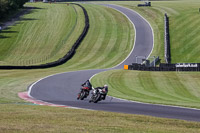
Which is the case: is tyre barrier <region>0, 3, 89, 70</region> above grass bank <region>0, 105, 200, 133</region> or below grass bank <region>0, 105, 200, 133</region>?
below

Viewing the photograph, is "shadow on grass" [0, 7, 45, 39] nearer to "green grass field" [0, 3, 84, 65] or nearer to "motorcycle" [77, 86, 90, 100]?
"green grass field" [0, 3, 84, 65]

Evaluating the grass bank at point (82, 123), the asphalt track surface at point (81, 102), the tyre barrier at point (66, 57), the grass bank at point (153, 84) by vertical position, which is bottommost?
the tyre barrier at point (66, 57)

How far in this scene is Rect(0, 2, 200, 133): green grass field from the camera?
1602 centimetres

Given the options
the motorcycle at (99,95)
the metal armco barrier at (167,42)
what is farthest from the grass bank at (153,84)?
the metal armco barrier at (167,42)

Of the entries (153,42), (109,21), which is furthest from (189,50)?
(109,21)

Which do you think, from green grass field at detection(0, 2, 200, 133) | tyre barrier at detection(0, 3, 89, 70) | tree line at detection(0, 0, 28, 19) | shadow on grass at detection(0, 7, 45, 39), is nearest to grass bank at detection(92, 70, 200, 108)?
green grass field at detection(0, 2, 200, 133)

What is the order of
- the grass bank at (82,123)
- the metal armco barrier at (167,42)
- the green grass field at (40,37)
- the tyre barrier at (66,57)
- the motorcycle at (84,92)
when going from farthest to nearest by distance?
the green grass field at (40,37) → the metal armco barrier at (167,42) → the tyre barrier at (66,57) → the motorcycle at (84,92) → the grass bank at (82,123)

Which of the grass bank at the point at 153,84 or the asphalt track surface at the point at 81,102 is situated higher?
the asphalt track surface at the point at 81,102

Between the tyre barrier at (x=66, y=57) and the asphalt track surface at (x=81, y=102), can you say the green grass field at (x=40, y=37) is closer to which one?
the tyre barrier at (x=66, y=57)

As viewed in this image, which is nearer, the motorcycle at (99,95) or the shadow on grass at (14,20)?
the motorcycle at (99,95)

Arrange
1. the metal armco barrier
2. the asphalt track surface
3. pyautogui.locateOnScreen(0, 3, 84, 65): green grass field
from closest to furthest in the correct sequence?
the asphalt track surface < the metal armco barrier < pyautogui.locateOnScreen(0, 3, 84, 65): green grass field

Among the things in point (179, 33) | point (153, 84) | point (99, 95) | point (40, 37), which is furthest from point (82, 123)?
point (40, 37)

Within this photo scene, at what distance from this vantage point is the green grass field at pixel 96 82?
52.5 feet

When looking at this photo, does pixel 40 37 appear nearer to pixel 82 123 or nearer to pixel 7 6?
pixel 7 6
